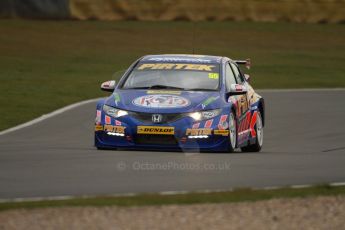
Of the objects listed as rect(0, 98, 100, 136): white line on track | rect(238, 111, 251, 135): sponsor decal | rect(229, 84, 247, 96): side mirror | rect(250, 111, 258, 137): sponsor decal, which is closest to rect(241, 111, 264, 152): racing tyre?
rect(250, 111, 258, 137): sponsor decal

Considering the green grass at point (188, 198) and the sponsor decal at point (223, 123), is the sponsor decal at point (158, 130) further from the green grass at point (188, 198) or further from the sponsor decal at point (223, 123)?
the green grass at point (188, 198)

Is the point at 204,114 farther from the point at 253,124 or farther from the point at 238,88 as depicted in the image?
the point at 253,124

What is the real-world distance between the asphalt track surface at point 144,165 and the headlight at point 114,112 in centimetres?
48

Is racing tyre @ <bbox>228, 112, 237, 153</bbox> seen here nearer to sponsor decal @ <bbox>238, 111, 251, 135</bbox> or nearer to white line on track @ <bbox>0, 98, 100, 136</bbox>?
sponsor decal @ <bbox>238, 111, 251, 135</bbox>

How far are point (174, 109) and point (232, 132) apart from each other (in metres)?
0.86

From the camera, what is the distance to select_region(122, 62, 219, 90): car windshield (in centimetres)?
1478

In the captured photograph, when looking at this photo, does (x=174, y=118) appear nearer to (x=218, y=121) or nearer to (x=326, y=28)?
(x=218, y=121)

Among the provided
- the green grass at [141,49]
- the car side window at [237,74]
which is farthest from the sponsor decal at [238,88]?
the green grass at [141,49]

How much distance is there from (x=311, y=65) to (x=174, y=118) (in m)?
20.0

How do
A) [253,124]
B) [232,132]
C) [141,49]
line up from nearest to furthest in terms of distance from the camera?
[232,132] < [253,124] < [141,49]

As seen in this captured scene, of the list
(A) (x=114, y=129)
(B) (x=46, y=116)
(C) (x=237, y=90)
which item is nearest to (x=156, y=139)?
(A) (x=114, y=129)

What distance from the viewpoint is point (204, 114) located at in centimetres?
1403

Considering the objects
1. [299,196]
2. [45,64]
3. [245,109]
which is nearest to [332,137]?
[245,109]

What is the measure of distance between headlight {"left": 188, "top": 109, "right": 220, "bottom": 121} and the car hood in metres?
0.06
